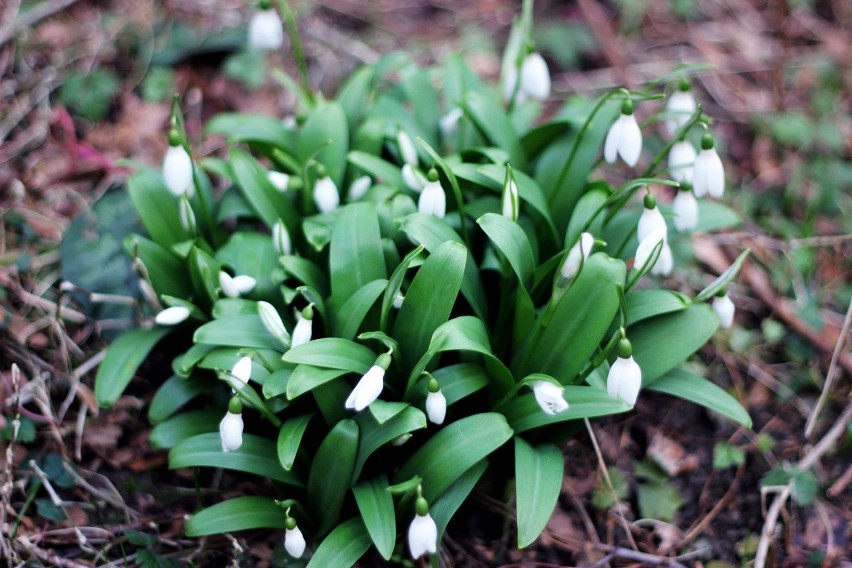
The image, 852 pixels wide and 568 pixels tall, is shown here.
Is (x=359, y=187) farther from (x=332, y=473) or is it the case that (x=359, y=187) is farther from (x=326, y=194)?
(x=332, y=473)

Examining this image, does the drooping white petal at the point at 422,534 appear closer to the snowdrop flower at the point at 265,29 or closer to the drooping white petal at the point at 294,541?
the drooping white petal at the point at 294,541

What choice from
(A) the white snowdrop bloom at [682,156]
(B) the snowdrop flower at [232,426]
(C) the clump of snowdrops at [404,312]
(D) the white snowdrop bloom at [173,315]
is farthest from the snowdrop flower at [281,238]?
(A) the white snowdrop bloom at [682,156]

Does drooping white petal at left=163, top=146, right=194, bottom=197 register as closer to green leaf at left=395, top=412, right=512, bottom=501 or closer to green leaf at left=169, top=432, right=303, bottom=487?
green leaf at left=169, top=432, right=303, bottom=487

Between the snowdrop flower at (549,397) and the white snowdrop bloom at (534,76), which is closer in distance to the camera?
the snowdrop flower at (549,397)

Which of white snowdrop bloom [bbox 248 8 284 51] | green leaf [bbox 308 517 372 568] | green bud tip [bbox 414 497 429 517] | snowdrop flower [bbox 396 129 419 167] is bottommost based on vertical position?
green leaf [bbox 308 517 372 568]

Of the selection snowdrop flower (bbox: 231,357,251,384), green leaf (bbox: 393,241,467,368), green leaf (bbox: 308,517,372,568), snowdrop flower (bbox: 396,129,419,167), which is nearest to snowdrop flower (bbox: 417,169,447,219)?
green leaf (bbox: 393,241,467,368)

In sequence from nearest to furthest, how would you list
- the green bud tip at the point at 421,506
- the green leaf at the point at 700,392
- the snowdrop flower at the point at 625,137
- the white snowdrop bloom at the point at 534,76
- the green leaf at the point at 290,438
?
the green bud tip at the point at 421,506, the green leaf at the point at 290,438, the green leaf at the point at 700,392, the snowdrop flower at the point at 625,137, the white snowdrop bloom at the point at 534,76
